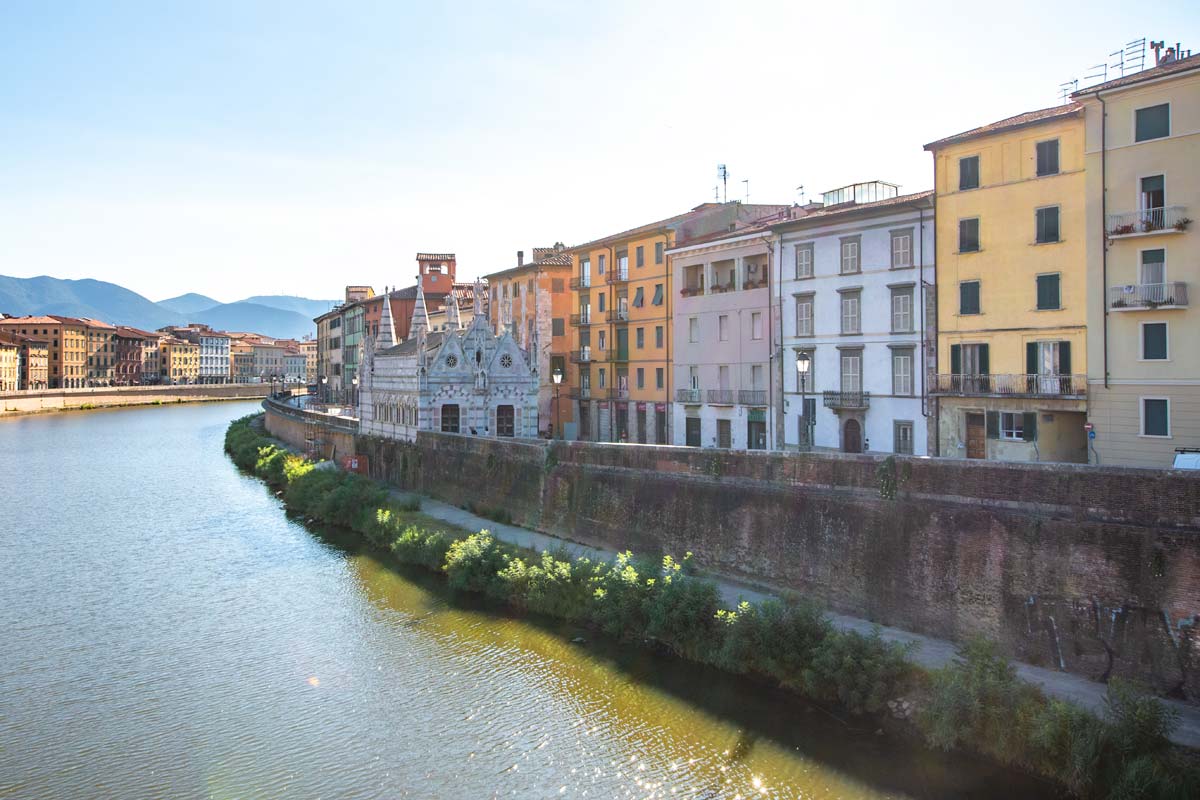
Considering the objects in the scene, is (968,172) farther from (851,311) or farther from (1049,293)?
(851,311)

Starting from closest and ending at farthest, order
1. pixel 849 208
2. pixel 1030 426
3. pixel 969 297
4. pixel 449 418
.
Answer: pixel 1030 426 < pixel 969 297 < pixel 849 208 < pixel 449 418

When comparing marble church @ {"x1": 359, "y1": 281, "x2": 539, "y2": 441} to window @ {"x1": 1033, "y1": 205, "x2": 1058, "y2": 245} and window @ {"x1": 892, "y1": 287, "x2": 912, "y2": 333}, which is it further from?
window @ {"x1": 1033, "y1": 205, "x2": 1058, "y2": 245}

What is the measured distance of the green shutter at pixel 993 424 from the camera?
29.2 m

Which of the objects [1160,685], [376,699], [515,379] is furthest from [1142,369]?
[515,379]

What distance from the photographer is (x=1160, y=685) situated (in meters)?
A: 15.6

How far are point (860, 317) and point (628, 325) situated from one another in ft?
50.8

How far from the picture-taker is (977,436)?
29953 millimetres

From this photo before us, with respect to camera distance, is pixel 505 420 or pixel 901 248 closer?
pixel 901 248

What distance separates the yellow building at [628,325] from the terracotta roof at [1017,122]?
44.2 ft

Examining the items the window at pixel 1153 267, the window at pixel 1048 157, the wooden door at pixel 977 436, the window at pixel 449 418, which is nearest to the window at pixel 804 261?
the wooden door at pixel 977 436

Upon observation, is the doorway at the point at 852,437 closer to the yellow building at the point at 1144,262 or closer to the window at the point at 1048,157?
the yellow building at the point at 1144,262

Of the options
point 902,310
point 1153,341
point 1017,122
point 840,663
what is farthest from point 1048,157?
point 840,663

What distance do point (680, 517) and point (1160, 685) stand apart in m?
13.2

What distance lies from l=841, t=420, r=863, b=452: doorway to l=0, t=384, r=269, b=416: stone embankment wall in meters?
104
